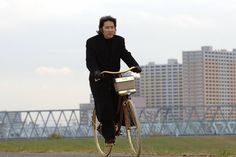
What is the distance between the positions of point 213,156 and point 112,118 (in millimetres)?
2108

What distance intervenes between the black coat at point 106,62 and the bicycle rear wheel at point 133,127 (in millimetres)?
322

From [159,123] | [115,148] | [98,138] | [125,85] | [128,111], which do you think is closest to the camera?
[125,85]

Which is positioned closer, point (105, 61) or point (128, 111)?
point (128, 111)

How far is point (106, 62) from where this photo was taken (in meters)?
9.16

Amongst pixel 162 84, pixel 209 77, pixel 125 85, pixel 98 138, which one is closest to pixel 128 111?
pixel 125 85

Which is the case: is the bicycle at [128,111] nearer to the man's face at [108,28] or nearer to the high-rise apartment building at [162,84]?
the man's face at [108,28]

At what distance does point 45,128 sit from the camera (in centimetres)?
8212

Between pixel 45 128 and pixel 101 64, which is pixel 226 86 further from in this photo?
pixel 101 64

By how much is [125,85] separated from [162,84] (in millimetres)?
177387

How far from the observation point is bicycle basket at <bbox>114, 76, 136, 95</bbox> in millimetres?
8883

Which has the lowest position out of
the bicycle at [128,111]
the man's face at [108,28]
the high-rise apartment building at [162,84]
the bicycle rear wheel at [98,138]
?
the high-rise apartment building at [162,84]

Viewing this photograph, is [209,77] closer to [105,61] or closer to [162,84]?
[162,84]

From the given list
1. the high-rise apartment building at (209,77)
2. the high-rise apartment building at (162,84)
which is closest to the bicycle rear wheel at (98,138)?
the high-rise apartment building at (209,77)

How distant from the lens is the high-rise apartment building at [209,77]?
165 metres
